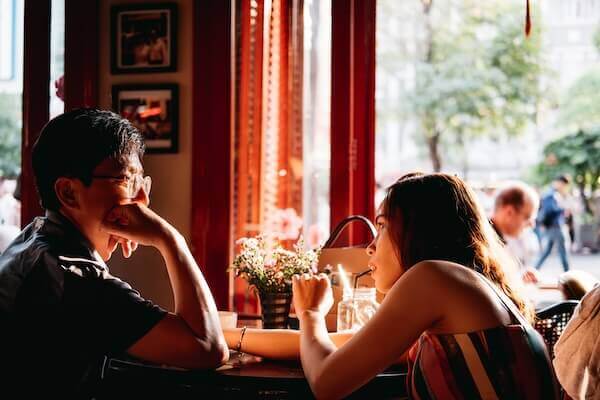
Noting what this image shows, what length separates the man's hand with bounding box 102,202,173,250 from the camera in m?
1.40

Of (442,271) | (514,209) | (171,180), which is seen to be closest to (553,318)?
(442,271)

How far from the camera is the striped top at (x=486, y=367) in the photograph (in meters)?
1.31

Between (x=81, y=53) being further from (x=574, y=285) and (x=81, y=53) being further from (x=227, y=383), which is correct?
(x=574, y=285)

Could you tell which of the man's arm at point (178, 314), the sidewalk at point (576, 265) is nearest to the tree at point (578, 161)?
the sidewalk at point (576, 265)

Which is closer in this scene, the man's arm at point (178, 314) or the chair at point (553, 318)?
the man's arm at point (178, 314)

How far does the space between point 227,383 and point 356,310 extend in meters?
0.50

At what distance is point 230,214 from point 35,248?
187cm

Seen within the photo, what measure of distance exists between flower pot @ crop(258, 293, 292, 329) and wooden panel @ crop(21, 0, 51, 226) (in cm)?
156

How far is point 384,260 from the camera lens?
1.54 m

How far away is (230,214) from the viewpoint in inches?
123

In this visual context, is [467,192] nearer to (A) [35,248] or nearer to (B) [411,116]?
(A) [35,248]

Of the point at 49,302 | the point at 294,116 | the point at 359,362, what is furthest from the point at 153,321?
the point at 294,116

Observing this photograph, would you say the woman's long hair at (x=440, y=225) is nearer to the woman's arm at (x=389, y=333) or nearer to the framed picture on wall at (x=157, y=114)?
the woman's arm at (x=389, y=333)

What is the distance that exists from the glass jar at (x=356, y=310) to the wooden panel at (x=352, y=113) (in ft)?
3.72
